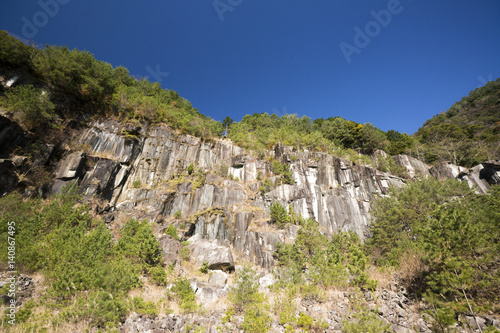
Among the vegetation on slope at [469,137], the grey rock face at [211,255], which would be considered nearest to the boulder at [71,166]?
the grey rock face at [211,255]

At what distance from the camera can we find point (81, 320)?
17.5ft

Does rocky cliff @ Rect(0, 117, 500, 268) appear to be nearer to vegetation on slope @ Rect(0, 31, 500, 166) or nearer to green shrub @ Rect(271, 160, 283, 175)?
green shrub @ Rect(271, 160, 283, 175)

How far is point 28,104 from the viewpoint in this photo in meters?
16.4

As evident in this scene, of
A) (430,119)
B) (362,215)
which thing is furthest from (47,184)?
(430,119)

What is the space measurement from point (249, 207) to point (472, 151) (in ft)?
123

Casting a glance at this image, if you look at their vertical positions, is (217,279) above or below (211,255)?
below

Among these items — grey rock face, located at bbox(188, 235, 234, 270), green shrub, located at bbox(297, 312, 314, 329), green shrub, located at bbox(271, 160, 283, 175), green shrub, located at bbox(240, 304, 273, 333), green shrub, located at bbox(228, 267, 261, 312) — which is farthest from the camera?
green shrub, located at bbox(271, 160, 283, 175)

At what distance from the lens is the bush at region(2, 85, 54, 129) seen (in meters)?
16.2

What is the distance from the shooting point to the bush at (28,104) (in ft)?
53.1

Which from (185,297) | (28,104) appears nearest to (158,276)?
(185,297)

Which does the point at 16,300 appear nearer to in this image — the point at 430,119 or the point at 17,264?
the point at 17,264

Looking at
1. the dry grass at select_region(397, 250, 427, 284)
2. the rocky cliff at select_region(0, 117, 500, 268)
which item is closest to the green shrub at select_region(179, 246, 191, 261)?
the rocky cliff at select_region(0, 117, 500, 268)

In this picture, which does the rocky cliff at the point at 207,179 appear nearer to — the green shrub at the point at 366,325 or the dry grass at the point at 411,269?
the dry grass at the point at 411,269

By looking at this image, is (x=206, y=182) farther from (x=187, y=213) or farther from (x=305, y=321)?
(x=305, y=321)
